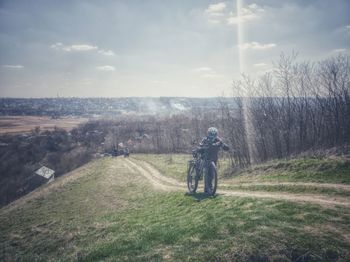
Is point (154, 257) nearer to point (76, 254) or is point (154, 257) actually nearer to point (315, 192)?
point (76, 254)

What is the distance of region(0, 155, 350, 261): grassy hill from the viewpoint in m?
7.37

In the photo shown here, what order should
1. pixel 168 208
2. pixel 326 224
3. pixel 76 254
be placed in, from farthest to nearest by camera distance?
pixel 168 208
pixel 76 254
pixel 326 224

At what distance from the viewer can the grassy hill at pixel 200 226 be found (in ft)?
24.2

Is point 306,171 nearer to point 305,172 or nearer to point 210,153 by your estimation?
point 305,172

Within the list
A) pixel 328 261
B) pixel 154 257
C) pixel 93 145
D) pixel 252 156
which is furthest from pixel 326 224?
pixel 93 145

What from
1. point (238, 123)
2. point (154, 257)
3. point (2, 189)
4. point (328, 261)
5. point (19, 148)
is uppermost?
point (238, 123)

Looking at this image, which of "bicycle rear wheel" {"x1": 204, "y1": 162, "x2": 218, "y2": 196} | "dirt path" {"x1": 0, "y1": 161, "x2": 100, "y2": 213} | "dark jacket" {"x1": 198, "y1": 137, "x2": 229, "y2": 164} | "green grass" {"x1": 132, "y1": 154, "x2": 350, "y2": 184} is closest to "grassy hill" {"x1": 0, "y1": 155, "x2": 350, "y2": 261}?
"green grass" {"x1": 132, "y1": 154, "x2": 350, "y2": 184}

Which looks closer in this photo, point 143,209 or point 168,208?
point 168,208

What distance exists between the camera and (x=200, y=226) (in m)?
9.44

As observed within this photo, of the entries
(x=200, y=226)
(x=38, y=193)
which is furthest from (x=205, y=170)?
(x=38, y=193)

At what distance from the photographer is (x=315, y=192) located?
11.1 meters

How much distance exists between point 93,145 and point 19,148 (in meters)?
23.1

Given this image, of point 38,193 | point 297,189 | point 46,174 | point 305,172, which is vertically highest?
point 305,172

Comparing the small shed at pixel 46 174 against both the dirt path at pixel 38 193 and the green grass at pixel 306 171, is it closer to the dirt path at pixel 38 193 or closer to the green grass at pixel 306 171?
the dirt path at pixel 38 193
